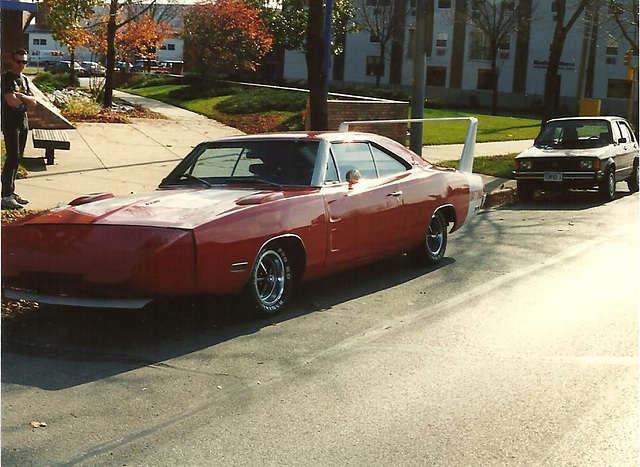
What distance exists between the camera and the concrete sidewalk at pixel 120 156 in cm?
1382

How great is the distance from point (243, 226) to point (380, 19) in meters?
62.7

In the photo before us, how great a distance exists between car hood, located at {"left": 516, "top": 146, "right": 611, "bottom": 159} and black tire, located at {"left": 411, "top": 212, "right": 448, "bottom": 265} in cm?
688

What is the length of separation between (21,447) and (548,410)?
275cm

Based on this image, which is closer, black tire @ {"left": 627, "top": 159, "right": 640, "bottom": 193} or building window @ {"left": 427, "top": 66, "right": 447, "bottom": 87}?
black tire @ {"left": 627, "top": 159, "right": 640, "bottom": 193}

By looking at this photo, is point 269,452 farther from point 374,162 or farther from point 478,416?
point 374,162

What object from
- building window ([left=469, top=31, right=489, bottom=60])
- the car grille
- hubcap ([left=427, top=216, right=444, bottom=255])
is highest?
building window ([left=469, top=31, right=489, bottom=60])

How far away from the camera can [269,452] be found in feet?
14.9

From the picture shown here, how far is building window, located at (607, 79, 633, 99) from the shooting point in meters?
63.5

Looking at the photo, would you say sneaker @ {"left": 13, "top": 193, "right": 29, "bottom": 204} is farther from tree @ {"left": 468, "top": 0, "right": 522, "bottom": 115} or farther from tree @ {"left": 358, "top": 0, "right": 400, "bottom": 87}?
tree @ {"left": 358, "top": 0, "right": 400, "bottom": 87}

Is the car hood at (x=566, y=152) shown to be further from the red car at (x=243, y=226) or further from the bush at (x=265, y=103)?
the bush at (x=265, y=103)

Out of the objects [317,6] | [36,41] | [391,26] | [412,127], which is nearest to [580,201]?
[412,127]

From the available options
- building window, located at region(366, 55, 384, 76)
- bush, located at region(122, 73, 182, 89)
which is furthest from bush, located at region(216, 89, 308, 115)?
building window, located at region(366, 55, 384, 76)

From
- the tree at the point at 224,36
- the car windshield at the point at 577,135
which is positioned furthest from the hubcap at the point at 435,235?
the tree at the point at 224,36

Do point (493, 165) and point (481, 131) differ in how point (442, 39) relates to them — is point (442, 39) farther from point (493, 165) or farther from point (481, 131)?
point (493, 165)
